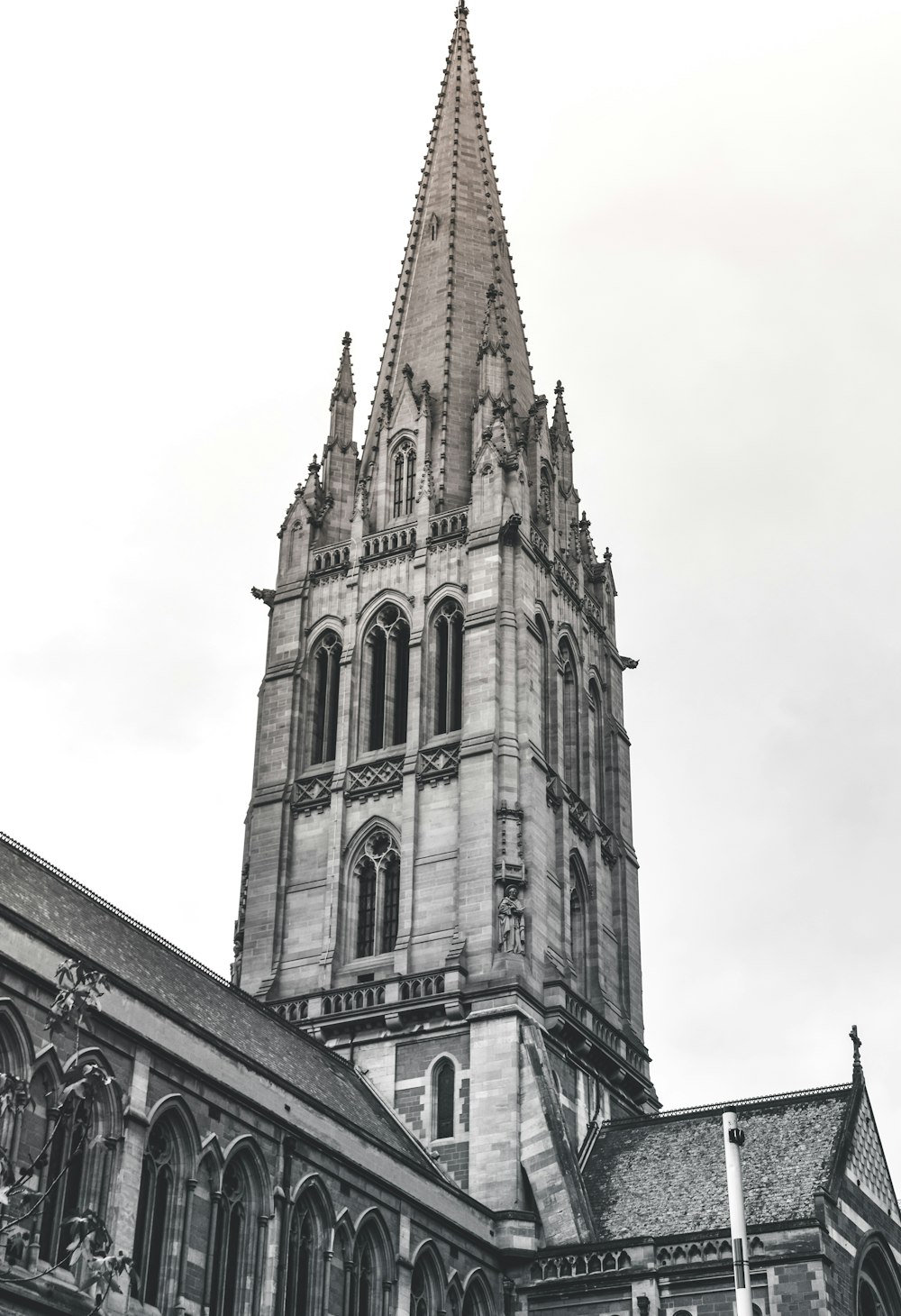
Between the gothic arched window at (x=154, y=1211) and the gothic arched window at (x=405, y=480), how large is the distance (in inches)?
1270

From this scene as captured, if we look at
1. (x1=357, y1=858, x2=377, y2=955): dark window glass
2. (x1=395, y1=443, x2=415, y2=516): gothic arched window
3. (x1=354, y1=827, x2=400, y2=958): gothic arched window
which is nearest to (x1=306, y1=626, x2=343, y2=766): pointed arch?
(x1=354, y1=827, x2=400, y2=958): gothic arched window

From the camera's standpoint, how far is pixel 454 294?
69625 millimetres

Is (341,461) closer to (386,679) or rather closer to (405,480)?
(405,480)

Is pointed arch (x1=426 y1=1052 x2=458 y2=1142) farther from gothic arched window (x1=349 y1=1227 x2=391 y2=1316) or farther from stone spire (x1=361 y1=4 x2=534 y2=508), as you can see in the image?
stone spire (x1=361 y1=4 x2=534 y2=508)

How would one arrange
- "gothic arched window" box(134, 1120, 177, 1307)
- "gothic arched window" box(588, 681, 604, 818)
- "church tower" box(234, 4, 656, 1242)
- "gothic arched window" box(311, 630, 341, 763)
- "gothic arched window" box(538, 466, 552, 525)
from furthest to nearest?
"gothic arched window" box(538, 466, 552, 525) < "gothic arched window" box(588, 681, 604, 818) < "gothic arched window" box(311, 630, 341, 763) < "church tower" box(234, 4, 656, 1242) < "gothic arched window" box(134, 1120, 177, 1307)

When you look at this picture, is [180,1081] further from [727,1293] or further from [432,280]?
[432,280]

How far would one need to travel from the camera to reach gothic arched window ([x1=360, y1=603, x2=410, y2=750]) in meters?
59.3

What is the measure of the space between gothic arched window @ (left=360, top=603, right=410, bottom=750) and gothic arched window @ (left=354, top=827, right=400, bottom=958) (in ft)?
12.6

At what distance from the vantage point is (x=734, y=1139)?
79.5 feet

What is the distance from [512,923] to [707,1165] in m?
8.93

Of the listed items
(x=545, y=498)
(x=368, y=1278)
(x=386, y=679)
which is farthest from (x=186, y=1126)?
(x=545, y=498)

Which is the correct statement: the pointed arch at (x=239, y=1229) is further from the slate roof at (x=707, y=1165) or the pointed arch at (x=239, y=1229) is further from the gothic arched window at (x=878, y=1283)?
the gothic arched window at (x=878, y=1283)

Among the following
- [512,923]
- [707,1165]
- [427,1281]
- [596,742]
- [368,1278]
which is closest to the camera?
[368,1278]

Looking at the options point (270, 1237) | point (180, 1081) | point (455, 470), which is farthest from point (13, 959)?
point (455, 470)
